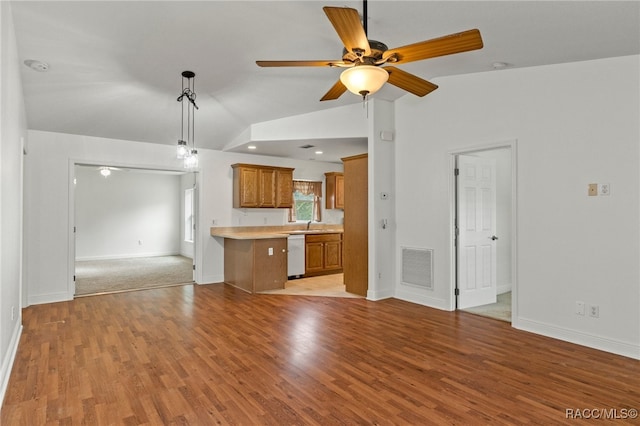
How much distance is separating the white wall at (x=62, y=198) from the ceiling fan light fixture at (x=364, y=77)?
4.81 meters

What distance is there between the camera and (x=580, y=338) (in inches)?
142

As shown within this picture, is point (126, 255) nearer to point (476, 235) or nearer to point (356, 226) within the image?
point (356, 226)

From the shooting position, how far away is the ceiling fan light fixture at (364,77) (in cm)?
242

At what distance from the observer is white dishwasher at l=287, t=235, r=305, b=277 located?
703cm

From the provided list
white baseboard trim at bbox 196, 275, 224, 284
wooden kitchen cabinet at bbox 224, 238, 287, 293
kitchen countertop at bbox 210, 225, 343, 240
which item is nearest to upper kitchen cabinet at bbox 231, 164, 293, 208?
kitchen countertop at bbox 210, 225, 343, 240

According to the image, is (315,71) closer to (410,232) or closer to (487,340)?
(410,232)

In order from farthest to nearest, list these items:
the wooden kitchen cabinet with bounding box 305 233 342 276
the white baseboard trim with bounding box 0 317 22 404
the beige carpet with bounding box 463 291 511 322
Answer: the wooden kitchen cabinet with bounding box 305 233 342 276 < the beige carpet with bounding box 463 291 511 322 < the white baseboard trim with bounding box 0 317 22 404

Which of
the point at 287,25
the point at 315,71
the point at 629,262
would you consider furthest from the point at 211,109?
the point at 629,262

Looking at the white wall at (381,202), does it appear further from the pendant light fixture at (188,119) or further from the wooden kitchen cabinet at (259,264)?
the pendant light fixture at (188,119)

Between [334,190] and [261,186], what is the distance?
1.92 m

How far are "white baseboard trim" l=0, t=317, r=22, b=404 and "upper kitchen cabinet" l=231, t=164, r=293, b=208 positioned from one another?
12.5 feet

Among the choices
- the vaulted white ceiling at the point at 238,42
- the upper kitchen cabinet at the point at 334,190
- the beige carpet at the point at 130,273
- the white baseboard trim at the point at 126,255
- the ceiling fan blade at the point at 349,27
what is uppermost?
the vaulted white ceiling at the point at 238,42

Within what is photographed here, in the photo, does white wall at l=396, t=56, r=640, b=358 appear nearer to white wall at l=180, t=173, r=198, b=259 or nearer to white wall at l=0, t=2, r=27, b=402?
white wall at l=0, t=2, r=27, b=402

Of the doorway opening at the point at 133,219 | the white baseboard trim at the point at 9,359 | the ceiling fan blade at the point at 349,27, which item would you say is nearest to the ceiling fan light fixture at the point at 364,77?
the ceiling fan blade at the point at 349,27
